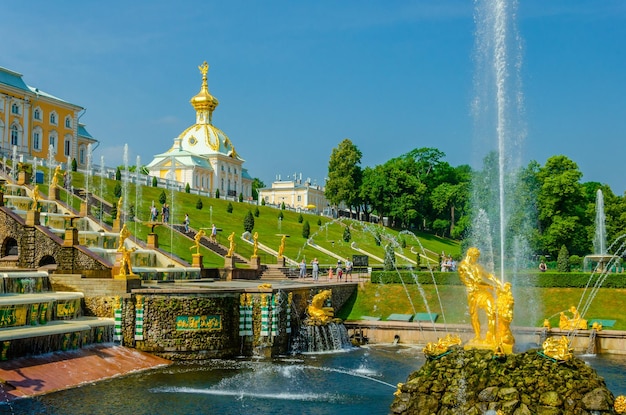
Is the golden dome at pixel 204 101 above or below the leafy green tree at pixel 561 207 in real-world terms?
above

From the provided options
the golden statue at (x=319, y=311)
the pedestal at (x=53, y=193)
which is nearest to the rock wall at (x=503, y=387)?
the golden statue at (x=319, y=311)

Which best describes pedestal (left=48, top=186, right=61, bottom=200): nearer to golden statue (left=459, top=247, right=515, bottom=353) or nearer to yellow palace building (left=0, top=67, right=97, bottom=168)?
yellow palace building (left=0, top=67, right=97, bottom=168)

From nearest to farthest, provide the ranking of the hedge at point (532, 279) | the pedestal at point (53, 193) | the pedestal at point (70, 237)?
the pedestal at point (70, 237) < the hedge at point (532, 279) < the pedestal at point (53, 193)

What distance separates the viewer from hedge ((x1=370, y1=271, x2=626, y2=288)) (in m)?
32.2

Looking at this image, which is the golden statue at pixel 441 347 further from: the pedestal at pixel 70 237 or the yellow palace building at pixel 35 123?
the yellow palace building at pixel 35 123

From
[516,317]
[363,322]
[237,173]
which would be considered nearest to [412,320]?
[363,322]

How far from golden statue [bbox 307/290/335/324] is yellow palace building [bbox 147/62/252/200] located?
68712mm

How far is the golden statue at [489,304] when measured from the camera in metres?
15.6

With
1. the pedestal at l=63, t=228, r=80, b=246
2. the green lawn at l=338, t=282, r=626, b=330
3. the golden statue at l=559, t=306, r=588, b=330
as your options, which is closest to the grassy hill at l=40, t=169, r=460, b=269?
the green lawn at l=338, t=282, r=626, b=330

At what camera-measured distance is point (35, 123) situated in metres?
72.4

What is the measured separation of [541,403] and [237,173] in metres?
96.5

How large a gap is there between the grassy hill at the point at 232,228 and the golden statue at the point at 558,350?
2730 cm

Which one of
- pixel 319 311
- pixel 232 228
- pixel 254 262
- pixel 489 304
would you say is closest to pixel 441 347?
pixel 489 304

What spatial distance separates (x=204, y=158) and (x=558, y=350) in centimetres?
8963
